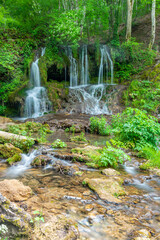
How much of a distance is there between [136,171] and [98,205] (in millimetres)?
1825

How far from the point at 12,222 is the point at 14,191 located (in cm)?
101

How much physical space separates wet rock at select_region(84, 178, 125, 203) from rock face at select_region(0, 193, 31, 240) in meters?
1.43

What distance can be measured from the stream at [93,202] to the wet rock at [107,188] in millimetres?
80

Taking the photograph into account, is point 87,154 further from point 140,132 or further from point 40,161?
point 140,132

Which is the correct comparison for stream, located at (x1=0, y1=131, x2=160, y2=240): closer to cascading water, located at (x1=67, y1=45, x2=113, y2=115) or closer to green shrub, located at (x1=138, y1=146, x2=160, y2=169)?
green shrub, located at (x1=138, y1=146, x2=160, y2=169)

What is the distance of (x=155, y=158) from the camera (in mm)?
4410

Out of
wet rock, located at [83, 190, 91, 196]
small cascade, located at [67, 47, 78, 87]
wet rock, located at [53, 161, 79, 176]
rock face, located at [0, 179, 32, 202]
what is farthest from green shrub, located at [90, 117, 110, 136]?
small cascade, located at [67, 47, 78, 87]

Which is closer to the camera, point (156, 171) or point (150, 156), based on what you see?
point (156, 171)

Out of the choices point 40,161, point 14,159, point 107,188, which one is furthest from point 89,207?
point 14,159

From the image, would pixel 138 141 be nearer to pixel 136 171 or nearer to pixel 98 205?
pixel 136 171

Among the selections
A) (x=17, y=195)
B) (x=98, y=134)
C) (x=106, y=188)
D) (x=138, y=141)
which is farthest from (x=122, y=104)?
(x=17, y=195)

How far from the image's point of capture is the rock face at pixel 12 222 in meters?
1.49

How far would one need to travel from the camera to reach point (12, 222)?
1.54m

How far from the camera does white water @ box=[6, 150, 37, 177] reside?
365cm
